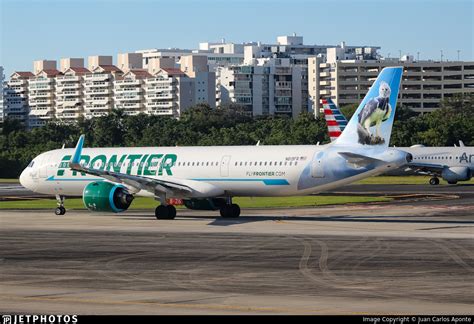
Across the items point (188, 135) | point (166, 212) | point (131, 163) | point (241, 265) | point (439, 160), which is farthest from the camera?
point (188, 135)

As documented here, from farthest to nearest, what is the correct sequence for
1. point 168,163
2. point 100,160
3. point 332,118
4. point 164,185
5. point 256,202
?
point 332,118 < point 256,202 < point 100,160 < point 168,163 < point 164,185

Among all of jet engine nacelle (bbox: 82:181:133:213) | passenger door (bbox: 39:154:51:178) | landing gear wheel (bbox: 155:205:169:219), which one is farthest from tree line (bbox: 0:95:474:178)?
jet engine nacelle (bbox: 82:181:133:213)

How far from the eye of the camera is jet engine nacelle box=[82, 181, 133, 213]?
2133 inches

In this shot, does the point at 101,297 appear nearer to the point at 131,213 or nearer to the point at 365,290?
the point at 365,290

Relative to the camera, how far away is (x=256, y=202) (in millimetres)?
71000

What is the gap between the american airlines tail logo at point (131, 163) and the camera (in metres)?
58.4

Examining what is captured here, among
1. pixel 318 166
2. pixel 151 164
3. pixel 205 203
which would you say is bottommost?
pixel 205 203

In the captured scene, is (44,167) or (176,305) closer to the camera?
(176,305)

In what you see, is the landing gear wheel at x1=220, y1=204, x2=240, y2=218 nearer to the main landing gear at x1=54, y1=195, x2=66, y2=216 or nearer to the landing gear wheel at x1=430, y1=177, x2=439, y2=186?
the main landing gear at x1=54, y1=195, x2=66, y2=216

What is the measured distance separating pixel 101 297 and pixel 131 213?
36.4m

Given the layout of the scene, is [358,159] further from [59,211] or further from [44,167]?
[44,167]

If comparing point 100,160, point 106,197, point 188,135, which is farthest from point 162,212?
point 188,135

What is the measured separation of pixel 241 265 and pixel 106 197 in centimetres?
2198

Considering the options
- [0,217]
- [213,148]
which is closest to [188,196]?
[213,148]
